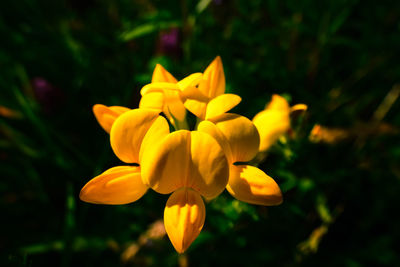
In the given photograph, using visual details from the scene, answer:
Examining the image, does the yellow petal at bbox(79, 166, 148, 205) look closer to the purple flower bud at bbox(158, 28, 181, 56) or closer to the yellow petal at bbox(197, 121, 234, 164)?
the yellow petal at bbox(197, 121, 234, 164)

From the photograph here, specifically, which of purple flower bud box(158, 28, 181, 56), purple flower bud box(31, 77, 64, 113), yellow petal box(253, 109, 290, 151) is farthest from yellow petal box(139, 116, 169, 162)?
purple flower bud box(31, 77, 64, 113)

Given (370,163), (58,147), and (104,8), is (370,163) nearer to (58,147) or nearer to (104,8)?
(58,147)

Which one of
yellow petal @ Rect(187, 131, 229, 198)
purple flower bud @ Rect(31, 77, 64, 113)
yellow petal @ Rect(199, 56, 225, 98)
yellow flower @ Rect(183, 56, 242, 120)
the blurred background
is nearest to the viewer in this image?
yellow petal @ Rect(187, 131, 229, 198)

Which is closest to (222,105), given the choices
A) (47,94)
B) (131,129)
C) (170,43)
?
(131,129)

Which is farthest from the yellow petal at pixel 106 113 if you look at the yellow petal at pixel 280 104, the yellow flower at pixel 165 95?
the yellow petal at pixel 280 104

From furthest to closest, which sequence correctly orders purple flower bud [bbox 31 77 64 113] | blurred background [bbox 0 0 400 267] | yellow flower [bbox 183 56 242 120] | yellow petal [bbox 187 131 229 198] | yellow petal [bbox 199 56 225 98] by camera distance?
purple flower bud [bbox 31 77 64 113]
blurred background [bbox 0 0 400 267]
yellow petal [bbox 199 56 225 98]
yellow flower [bbox 183 56 242 120]
yellow petal [bbox 187 131 229 198]

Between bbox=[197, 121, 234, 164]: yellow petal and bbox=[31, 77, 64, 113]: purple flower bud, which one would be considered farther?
bbox=[31, 77, 64, 113]: purple flower bud
